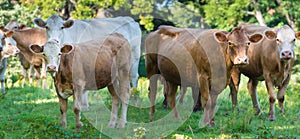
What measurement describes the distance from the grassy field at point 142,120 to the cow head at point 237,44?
39.9 inches

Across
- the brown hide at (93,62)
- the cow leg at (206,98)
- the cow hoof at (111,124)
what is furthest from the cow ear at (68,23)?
the cow leg at (206,98)

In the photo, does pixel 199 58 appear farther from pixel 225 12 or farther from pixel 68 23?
pixel 225 12

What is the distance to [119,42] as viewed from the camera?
29.7 ft

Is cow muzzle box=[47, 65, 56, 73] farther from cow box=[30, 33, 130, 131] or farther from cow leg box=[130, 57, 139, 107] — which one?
cow leg box=[130, 57, 139, 107]

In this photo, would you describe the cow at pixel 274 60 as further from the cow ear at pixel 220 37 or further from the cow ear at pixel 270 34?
the cow ear at pixel 220 37

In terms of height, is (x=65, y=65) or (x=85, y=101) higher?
(x=65, y=65)

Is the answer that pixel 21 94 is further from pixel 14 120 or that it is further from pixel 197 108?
pixel 197 108

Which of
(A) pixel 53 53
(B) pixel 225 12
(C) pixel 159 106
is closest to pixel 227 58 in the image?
(A) pixel 53 53

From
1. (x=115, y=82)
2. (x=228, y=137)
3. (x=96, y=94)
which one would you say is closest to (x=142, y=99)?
(x=96, y=94)

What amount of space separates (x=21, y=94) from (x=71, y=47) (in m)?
5.89

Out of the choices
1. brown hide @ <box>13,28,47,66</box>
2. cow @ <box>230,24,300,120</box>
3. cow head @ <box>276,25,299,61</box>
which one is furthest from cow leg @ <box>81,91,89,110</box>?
cow head @ <box>276,25,299,61</box>

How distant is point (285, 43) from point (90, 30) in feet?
15.2

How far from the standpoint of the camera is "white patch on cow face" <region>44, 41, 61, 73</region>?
768 cm

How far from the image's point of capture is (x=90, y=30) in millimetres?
11938
